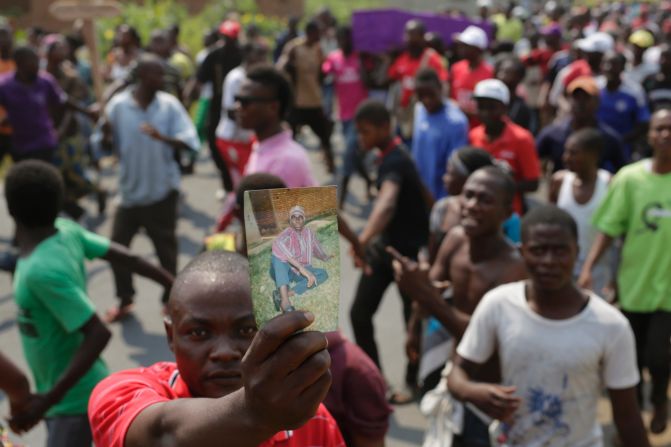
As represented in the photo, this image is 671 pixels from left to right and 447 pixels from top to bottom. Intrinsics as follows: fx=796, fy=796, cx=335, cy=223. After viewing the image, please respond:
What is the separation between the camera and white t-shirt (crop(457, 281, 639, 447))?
2801mm

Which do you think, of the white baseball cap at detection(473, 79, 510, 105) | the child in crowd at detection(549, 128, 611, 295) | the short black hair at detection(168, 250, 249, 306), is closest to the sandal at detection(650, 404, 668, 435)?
the child in crowd at detection(549, 128, 611, 295)

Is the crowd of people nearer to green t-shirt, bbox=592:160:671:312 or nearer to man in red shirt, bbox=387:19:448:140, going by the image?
green t-shirt, bbox=592:160:671:312

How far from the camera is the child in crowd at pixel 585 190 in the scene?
476cm

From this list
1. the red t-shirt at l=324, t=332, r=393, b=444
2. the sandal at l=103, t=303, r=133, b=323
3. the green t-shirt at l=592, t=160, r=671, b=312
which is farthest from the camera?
the sandal at l=103, t=303, r=133, b=323

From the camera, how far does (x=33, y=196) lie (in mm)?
3234

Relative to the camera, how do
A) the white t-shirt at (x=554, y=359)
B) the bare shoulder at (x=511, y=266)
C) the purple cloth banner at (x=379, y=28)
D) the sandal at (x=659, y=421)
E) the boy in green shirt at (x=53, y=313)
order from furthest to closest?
the purple cloth banner at (x=379, y=28), the sandal at (x=659, y=421), the bare shoulder at (x=511, y=266), the boy in green shirt at (x=53, y=313), the white t-shirt at (x=554, y=359)

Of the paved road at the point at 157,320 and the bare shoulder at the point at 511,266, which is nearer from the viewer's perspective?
the bare shoulder at the point at 511,266

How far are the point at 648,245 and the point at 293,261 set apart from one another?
3.50 meters

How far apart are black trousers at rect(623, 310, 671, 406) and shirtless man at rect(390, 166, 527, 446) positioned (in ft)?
4.18

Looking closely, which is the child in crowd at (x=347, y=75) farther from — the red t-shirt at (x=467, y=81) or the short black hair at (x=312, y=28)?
the red t-shirt at (x=467, y=81)

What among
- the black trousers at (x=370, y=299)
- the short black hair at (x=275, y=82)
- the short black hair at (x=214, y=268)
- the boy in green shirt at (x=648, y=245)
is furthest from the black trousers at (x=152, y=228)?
the short black hair at (x=214, y=268)

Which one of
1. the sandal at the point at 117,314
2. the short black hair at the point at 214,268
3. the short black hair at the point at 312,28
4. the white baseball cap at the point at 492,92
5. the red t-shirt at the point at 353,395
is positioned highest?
the short black hair at the point at 312,28

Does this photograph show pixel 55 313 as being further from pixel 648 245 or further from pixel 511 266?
pixel 648 245

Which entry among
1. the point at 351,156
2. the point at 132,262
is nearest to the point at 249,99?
the point at 132,262
